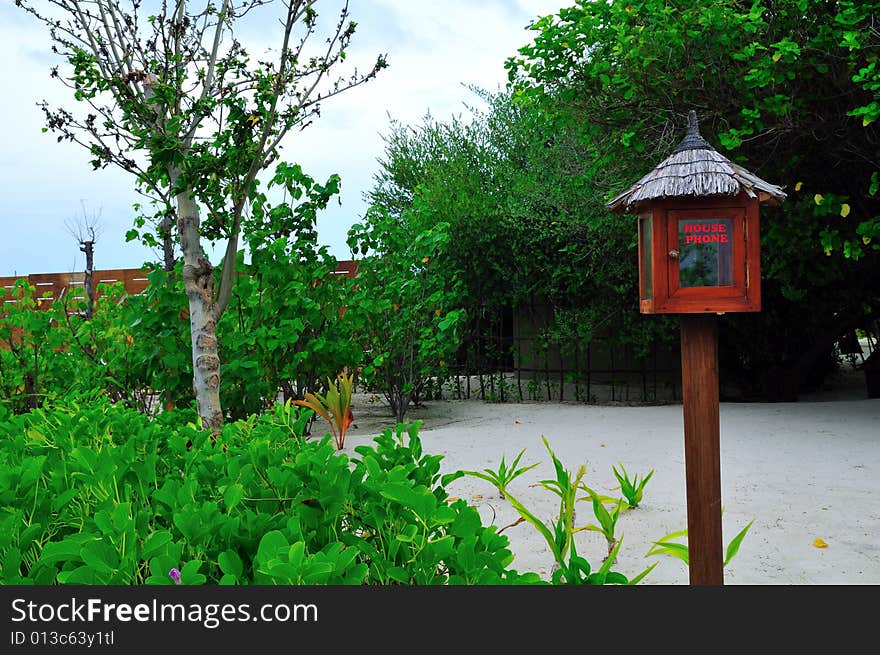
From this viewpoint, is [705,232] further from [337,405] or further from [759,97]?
[759,97]

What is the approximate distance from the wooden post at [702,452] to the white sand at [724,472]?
16.5 inches

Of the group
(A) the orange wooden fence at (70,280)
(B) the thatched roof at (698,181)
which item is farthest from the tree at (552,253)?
(A) the orange wooden fence at (70,280)

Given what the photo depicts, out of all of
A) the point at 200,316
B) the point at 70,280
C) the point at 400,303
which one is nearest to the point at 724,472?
the point at 400,303

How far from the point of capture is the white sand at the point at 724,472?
11.9 ft

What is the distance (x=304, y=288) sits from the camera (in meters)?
Result: 6.42

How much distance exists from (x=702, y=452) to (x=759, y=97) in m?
5.15

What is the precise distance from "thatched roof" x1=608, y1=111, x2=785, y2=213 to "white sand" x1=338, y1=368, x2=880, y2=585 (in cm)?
165

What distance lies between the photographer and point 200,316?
4.45 meters

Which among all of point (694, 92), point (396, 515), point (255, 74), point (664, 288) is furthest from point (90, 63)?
point (694, 92)

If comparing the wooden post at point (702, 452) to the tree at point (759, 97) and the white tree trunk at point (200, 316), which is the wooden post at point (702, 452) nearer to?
the white tree trunk at point (200, 316)

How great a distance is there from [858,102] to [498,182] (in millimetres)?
6836

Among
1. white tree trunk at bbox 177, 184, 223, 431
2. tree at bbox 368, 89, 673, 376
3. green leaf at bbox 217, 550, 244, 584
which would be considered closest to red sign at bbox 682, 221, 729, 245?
green leaf at bbox 217, 550, 244, 584

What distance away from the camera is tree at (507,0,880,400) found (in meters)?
6.44

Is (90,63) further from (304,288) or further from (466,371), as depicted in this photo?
(466,371)
